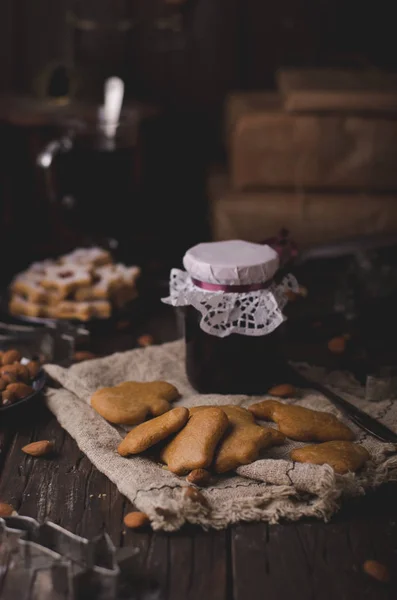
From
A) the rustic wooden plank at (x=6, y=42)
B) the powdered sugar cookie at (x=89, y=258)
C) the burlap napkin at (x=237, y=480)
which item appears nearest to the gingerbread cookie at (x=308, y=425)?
the burlap napkin at (x=237, y=480)

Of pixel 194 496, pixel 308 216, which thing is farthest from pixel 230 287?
pixel 308 216

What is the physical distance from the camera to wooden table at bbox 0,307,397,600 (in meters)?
1.04

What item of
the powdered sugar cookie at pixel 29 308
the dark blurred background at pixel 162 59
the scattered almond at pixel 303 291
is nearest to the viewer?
the powdered sugar cookie at pixel 29 308

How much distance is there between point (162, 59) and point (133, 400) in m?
1.73

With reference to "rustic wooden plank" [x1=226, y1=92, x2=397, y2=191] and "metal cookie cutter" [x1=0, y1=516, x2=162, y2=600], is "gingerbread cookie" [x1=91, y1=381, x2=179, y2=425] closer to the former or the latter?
"metal cookie cutter" [x1=0, y1=516, x2=162, y2=600]

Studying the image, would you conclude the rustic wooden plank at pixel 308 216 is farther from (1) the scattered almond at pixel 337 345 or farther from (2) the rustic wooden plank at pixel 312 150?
(1) the scattered almond at pixel 337 345

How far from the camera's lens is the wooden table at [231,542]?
1043 millimetres

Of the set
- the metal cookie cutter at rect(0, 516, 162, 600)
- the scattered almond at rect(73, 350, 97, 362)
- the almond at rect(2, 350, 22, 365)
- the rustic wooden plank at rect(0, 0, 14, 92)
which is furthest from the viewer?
the rustic wooden plank at rect(0, 0, 14, 92)

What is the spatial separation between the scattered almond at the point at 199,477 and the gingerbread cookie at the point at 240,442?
0.09 ft

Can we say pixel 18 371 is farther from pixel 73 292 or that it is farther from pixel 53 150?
pixel 53 150

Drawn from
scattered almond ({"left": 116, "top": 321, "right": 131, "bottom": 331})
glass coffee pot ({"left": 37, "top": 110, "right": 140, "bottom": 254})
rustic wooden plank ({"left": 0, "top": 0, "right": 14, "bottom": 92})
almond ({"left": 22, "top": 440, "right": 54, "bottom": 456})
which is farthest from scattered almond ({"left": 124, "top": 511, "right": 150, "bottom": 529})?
rustic wooden plank ({"left": 0, "top": 0, "right": 14, "bottom": 92})

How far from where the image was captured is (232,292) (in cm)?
142

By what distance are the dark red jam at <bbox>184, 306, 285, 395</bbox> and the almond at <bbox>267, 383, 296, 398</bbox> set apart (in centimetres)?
2

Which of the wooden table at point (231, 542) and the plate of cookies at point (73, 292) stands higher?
the wooden table at point (231, 542)
